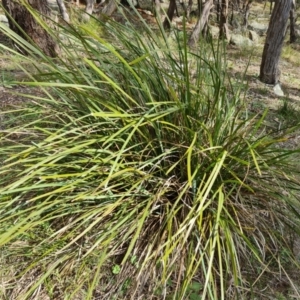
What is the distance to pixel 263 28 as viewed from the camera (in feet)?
40.6


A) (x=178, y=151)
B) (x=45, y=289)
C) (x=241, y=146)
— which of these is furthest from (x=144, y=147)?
(x=45, y=289)

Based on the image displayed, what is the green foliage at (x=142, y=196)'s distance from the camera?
4.28 ft

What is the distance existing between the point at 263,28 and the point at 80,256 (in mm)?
12655

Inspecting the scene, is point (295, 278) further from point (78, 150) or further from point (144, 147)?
point (78, 150)

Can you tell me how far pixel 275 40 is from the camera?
4.40 metres

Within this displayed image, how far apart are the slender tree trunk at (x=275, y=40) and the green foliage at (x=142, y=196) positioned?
3127mm

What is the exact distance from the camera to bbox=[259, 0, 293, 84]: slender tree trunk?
169 inches

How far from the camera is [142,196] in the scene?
1.48 metres

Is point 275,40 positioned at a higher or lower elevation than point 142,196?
lower

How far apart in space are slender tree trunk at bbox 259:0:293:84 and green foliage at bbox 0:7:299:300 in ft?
10.3

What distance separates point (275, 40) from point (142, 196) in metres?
3.66

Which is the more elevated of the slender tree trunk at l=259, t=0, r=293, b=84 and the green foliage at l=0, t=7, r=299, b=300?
the green foliage at l=0, t=7, r=299, b=300

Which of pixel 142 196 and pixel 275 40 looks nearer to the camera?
pixel 142 196

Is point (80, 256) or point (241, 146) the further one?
point (241, 146)
